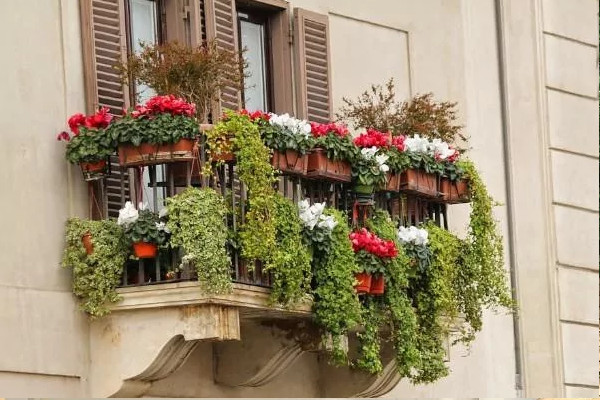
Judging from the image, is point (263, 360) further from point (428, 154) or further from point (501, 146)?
point (501, 146)

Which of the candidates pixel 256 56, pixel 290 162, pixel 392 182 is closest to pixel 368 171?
pixel 392 182

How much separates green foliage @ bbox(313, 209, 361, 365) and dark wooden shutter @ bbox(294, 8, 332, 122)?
1.85m

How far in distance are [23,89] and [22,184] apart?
2.12ft

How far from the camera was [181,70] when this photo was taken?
16.0 m

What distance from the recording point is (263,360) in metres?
16.8

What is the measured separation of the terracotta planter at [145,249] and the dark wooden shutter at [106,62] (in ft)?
1.95

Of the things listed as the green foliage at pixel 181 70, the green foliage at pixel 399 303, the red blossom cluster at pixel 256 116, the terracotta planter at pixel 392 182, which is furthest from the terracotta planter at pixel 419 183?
the green foliage at pixel 181 70

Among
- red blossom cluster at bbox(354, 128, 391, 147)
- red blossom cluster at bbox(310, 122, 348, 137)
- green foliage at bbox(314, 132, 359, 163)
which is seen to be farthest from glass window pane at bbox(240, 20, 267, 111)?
green foliage at bbox(314, 132, 359, 163)

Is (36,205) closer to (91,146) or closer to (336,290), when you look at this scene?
(91,146)

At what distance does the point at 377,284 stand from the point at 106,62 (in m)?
2.45

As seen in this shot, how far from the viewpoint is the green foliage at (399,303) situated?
16688 mm

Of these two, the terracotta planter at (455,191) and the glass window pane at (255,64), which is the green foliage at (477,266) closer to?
the terracotta planter at (455,191)

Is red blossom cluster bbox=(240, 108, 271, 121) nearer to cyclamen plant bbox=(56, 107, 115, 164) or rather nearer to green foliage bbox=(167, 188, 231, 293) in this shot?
green foliage bbox=(167, 188, 231, 293)

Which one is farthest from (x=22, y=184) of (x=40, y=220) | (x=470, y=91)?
(x=470, y=91)
